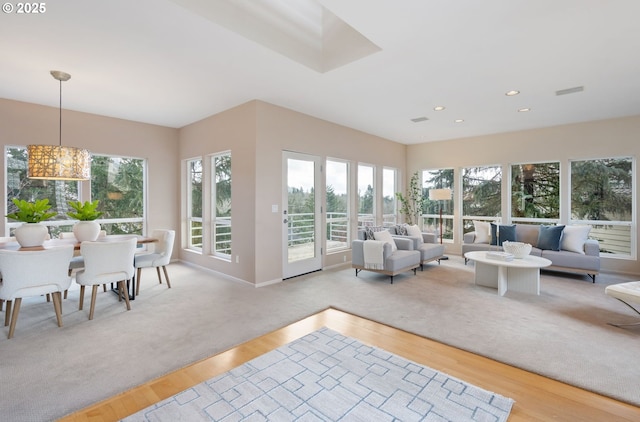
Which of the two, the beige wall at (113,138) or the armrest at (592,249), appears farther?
the armrest at (592,249)

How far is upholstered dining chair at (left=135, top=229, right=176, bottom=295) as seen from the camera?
4.05m

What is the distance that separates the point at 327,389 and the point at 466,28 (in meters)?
3.11

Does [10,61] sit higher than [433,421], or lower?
higher

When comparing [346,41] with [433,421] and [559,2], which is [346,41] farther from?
[433,421]

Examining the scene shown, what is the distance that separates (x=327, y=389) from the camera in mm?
2039

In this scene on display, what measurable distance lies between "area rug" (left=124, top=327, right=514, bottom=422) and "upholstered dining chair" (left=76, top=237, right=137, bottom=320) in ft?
6.63

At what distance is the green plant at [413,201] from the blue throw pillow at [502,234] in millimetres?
2072

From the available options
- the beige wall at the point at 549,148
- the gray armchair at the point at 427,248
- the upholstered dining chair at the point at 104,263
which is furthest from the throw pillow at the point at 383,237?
the upholstered dining chair at the point at 104,263

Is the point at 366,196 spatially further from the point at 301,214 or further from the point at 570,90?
the point at 570,90

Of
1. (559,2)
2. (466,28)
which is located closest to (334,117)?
(466,28)

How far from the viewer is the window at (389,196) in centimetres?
725

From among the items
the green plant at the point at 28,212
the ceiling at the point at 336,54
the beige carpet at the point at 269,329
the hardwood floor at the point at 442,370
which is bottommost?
the hardwood floor at the point at 442,370

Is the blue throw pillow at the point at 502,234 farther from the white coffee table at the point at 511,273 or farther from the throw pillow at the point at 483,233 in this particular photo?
the white coffee table at the point at 511,273

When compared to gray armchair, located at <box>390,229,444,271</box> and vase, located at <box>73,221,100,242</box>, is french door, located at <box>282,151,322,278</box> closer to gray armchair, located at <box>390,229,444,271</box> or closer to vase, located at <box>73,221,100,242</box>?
gray armchair, located at <box>390,229,444,271</box>
